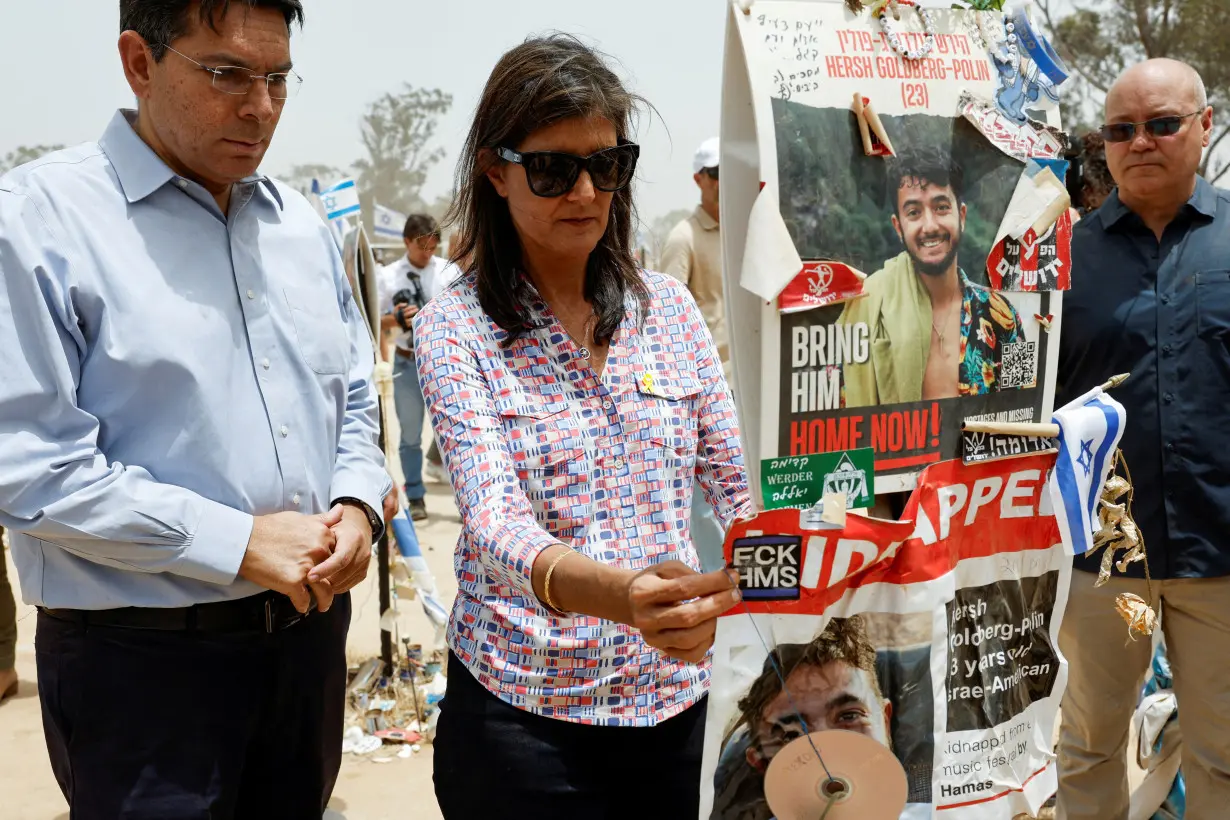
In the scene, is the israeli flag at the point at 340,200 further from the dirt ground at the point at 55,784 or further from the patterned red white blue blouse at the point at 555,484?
the patterned red white blue blouse at the point at 555,484

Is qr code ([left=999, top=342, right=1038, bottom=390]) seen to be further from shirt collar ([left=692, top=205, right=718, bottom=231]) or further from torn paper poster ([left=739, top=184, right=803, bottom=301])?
→ shirt collar ([left=692, top=205, right=718, bottom=231])

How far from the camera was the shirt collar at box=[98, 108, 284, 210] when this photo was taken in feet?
6.40

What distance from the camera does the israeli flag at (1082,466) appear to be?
5.68 feet

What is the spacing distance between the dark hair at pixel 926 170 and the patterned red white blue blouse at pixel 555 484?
1.53 feet

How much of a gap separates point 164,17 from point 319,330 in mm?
591

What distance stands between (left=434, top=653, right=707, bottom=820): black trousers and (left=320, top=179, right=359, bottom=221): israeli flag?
10.4 feet

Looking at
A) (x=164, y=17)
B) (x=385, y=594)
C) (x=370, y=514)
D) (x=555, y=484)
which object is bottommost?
(x=385, y=594)

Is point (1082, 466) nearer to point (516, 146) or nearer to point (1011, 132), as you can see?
point (1011, 132)

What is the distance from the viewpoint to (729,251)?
4.91 feet

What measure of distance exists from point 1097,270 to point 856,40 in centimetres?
178

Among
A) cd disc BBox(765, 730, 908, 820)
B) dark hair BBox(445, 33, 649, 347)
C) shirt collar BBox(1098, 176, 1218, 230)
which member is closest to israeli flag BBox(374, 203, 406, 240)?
shirt collar BBox(1098, 176, 1218, 230)

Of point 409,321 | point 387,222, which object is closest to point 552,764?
point 409,321

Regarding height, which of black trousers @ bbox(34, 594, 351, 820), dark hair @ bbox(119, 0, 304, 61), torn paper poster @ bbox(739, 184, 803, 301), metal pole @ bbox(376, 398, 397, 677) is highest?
dark hair @ bbox(119, 0, 304, 61)

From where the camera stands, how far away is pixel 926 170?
1635mm
